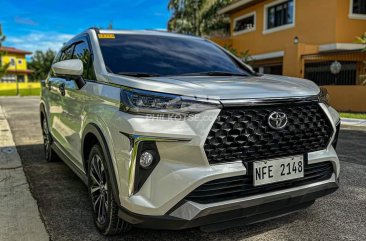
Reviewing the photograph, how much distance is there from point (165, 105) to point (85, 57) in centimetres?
162

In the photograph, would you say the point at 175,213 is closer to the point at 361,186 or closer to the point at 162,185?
the point at 162,185

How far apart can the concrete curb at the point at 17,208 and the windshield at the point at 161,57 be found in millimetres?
1517

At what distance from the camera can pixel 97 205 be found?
3072 mm

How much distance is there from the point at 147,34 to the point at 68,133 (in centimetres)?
137

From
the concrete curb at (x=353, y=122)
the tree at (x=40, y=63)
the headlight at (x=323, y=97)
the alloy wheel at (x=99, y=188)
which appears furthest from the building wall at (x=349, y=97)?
the tree at (x=40, y=63)

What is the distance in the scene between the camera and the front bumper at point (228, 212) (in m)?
2.32

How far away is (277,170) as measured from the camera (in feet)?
8.38

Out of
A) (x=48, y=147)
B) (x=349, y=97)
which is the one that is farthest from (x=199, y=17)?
(x=48, y=147)

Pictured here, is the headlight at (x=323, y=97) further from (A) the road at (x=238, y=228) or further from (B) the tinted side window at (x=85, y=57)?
(B) the tinted side window at (x=85, y=57)

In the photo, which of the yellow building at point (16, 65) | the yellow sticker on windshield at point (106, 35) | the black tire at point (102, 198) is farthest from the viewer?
the yellow building at point (16, 65)

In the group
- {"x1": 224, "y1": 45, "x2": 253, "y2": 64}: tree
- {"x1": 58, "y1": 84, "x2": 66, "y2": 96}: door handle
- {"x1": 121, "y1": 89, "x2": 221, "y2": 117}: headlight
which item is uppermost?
{"x1": 224, "y1": 45, "x2": 253, "y2": 64}: tree

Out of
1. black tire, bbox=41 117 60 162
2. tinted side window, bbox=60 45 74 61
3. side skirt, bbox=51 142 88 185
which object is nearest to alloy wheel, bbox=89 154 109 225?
side skirt, bbox=51 142 88 185

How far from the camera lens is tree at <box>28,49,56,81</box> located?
75875mm

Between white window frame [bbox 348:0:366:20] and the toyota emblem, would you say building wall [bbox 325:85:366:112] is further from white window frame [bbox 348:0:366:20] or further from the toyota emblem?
the toyota emblem
